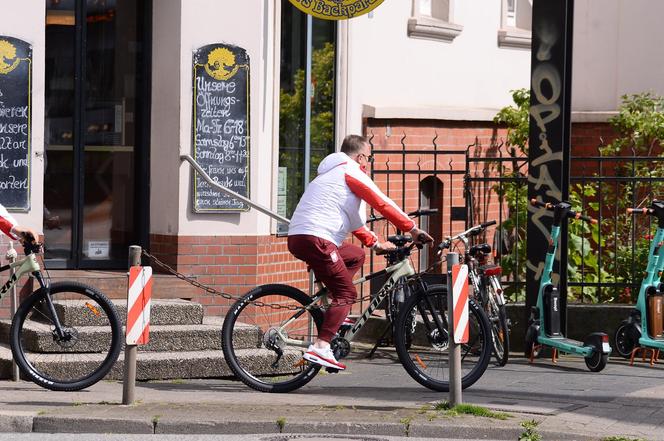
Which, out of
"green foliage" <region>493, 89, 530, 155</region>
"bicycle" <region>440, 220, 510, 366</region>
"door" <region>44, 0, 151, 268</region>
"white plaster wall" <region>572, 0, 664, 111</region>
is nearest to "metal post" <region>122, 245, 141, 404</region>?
"door" <region>44, 0, 151, 268</region>

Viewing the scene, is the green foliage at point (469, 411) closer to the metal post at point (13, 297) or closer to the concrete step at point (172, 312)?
the concrete step at point (172, 312)

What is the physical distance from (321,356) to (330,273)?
22.1 inches

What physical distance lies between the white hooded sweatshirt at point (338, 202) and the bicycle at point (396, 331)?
0.43m

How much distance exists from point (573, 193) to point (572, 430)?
5.62 metres

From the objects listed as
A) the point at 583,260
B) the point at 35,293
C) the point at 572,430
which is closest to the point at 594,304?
the point at 583,260

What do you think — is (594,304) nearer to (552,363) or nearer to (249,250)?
(552,363)

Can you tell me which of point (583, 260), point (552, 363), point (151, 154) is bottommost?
point (552, 363)

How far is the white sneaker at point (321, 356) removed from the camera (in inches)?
370

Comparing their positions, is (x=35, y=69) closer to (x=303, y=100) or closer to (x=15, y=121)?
(x=15, y=121)

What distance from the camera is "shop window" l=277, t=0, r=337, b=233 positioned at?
12.6 m

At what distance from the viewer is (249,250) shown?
11531 millimetres

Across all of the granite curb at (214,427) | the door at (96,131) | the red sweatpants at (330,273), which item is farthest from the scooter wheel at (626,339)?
the door at (96,131)

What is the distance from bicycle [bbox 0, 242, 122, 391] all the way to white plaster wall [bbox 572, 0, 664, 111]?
7.50 meters

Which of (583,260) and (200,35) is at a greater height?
(200,35)
